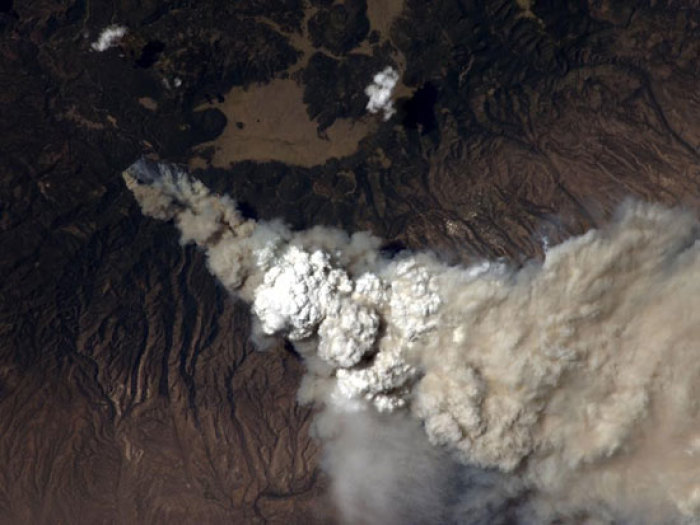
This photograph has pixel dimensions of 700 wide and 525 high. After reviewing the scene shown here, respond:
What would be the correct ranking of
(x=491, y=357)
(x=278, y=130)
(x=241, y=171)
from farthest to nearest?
(x=278, y=130)
(x=241, y=171)
(x=491, y=357)

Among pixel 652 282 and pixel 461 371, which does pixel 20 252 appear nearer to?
pixel 461 371

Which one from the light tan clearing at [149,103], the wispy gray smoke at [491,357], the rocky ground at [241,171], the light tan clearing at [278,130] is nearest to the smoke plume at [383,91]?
the rocky ground at [241,171]

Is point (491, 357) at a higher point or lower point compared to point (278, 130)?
lower

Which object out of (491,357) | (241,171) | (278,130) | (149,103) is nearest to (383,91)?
(278,130)

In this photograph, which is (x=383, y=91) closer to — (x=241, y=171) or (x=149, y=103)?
(x=241, y=171)

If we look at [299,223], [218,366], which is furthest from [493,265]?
[218,366]

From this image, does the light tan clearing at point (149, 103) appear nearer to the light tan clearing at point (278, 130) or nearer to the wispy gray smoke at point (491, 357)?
the light tan clearing at point (278, 130)

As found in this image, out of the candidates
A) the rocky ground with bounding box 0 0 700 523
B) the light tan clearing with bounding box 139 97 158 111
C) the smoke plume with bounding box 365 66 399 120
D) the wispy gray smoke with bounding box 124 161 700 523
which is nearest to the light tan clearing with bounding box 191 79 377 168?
the rocky ground with bounding box 0 0 700 523
